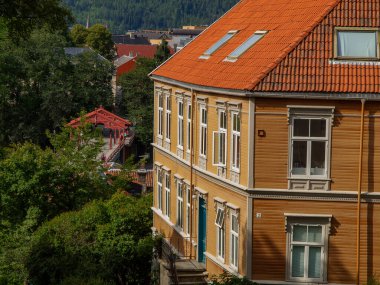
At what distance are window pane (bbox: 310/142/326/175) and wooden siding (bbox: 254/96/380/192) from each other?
0.21 meters

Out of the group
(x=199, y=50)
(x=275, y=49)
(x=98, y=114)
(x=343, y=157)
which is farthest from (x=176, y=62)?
(x=98, y=114)

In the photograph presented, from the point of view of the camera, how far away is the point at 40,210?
132 ft

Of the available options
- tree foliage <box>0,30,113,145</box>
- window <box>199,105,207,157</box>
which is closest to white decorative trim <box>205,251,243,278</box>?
window <box>199,105,207,157</box>

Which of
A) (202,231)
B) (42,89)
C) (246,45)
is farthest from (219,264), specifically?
(42,89)

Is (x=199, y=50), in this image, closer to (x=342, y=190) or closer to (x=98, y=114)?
(x=342, y=190)

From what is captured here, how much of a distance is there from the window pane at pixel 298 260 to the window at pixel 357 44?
453 centimetres

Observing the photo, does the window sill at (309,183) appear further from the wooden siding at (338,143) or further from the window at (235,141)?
the window at (235,141)

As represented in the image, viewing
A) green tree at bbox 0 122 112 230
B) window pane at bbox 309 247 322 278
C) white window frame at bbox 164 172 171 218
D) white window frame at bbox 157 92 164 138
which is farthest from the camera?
green tree at bbox 0 122 112 230

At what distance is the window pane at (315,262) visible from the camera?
24750 millimetres

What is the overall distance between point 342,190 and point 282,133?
1.87 m

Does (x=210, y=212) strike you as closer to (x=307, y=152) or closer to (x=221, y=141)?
(x=221, y=141)

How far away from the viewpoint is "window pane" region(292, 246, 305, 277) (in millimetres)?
24875

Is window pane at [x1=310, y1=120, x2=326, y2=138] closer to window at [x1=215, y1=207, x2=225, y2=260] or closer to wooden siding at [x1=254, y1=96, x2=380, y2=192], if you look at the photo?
wooden siding at [x1=254, y1=96, x2=380, y2=192]

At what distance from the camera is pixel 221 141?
27031 millimetres
